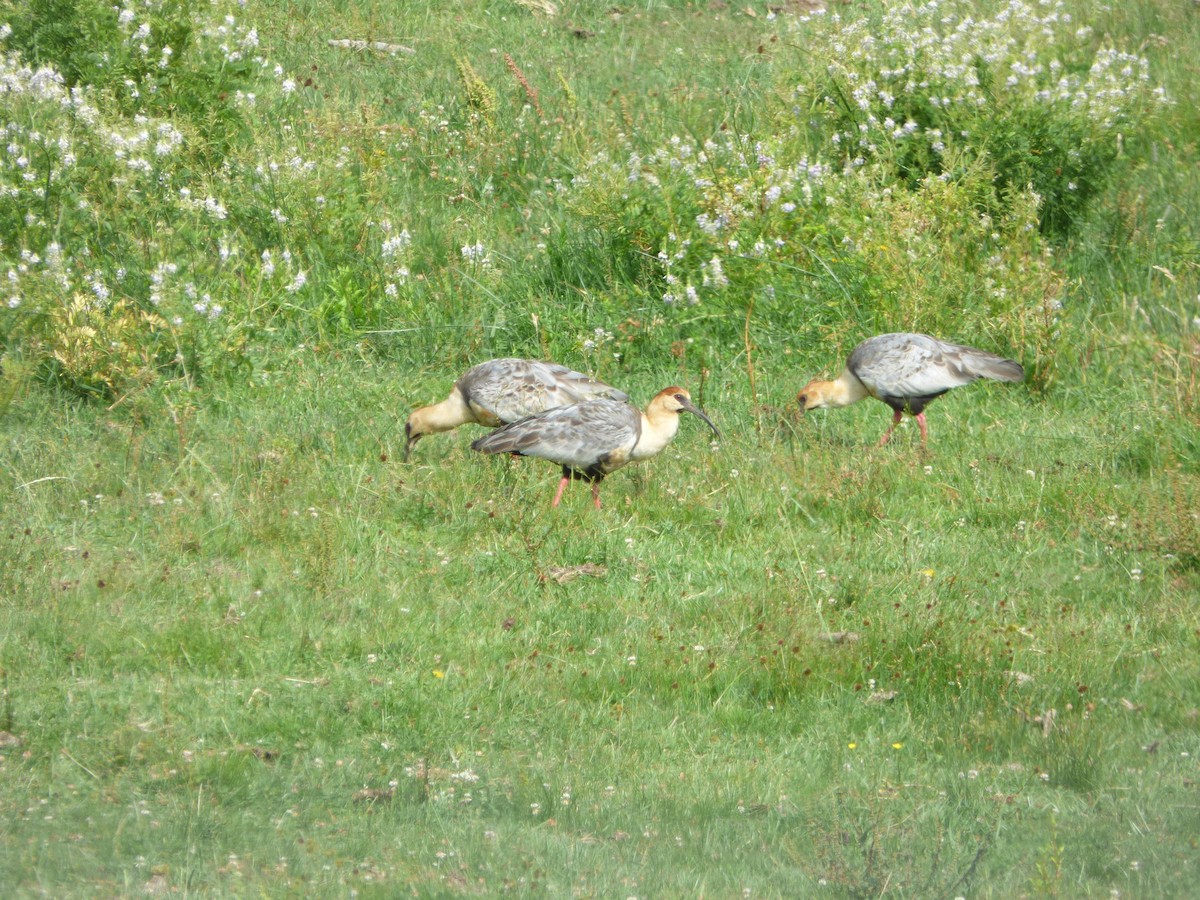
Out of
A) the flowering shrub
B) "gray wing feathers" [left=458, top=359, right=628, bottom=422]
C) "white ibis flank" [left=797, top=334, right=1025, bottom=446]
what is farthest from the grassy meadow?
"gray wing feathers" [left=458, top=359, right=628, bottom=422]

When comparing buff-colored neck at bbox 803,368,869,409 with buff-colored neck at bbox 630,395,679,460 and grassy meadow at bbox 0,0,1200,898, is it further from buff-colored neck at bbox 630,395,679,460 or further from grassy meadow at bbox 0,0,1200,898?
buff-colored neck at bbox 630,395,679,460

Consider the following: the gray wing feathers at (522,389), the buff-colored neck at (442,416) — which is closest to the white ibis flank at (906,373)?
the gray wing feathers at (522,389)

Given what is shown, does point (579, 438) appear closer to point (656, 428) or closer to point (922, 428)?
point (656, 428)

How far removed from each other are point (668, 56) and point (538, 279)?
5613 millimetres

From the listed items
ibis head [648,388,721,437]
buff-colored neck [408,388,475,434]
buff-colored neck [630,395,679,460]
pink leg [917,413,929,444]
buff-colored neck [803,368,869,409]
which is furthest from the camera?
buff-colored neck [803,368,869,409]

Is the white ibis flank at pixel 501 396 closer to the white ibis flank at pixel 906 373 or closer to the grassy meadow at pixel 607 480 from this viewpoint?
the grassy meadow at pixel 607 480

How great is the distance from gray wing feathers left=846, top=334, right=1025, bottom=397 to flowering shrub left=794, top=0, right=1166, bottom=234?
96.7 inches

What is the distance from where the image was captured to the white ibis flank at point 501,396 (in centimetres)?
994

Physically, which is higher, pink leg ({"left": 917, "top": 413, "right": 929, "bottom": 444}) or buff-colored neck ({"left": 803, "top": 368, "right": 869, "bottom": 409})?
buff-colored neck ({"left": 803, "top": 368, "right": 869, "bottom": 409})

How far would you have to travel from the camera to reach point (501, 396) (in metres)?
9.95

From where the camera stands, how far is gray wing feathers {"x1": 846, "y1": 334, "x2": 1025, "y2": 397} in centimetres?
1005

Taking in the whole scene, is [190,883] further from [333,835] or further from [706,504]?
[706,504]

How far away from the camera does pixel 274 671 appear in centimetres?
669

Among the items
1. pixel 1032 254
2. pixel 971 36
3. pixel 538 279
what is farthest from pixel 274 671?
pixel 971 36
